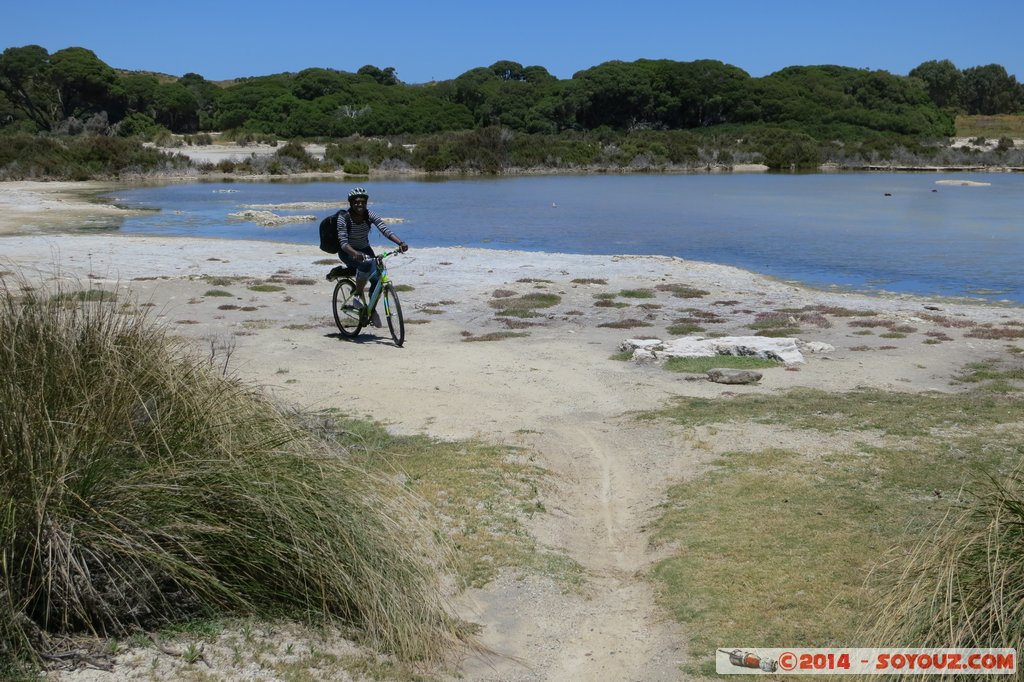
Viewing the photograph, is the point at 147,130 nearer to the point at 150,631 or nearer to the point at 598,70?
the point at 598,70

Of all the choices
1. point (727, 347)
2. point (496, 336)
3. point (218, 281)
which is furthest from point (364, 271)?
point (218, 281)

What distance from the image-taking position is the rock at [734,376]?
1117 cm

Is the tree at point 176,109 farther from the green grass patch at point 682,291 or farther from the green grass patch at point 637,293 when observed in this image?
the green grass patch at point 637,293

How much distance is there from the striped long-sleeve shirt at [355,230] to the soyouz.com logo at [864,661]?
8567 millimetres

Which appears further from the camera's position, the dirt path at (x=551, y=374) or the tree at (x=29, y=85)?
the tree at (x=29, y=85)

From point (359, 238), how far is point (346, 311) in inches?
44.5

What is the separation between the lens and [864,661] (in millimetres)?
4039

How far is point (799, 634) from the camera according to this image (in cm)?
502

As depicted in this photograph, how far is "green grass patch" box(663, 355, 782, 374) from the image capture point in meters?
11.9

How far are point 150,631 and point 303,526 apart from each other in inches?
29.9

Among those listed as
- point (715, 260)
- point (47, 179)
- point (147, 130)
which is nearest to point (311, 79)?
point (147, 130)

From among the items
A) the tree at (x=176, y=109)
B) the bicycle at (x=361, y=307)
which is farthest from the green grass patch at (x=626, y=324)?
the tree at (x=176, y=109)

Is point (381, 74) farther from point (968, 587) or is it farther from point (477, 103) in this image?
point (968, 587)

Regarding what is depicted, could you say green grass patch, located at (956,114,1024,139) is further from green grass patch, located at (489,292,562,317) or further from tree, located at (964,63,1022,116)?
green grass patch, located at (489,292,562,317)
